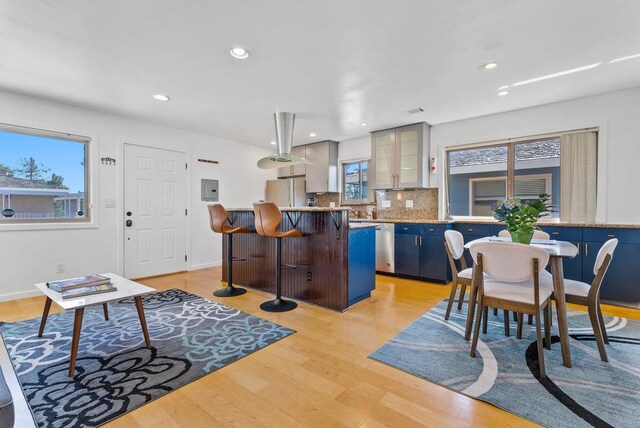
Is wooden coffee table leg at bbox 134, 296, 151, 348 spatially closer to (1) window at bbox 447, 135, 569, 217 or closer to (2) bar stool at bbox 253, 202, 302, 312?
(2) bar stool at bbox 253, 202, 302, 312

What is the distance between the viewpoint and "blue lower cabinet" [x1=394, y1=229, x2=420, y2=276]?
4.44 m

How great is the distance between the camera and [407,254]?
4523 millimetres

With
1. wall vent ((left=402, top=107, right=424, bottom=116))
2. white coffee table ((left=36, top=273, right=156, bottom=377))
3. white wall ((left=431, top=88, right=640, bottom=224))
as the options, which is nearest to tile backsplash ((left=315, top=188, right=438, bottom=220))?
wall vent ((left=402, top=107, right=424, bottom=116))

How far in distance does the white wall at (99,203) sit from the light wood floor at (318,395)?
330cm

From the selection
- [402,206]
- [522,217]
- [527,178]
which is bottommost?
[522,217]

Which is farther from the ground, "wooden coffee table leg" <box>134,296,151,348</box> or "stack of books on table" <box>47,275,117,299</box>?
"stack of books on table" <box>47,275,117,299</box>

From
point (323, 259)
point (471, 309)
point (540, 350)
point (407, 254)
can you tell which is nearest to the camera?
point (540, 350)

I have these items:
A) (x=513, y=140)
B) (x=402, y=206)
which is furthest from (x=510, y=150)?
(x=402, y=206)

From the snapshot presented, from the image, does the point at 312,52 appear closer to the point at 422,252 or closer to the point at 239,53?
the point at 239,53

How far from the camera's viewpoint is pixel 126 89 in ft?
11.0

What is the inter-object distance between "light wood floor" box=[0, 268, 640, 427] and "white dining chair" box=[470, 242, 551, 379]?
670mm

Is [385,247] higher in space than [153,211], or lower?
lower

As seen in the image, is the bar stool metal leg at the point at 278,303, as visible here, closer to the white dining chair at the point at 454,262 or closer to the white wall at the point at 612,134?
the white dining chair at the point at 454,262

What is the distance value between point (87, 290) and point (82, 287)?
0.11 m
